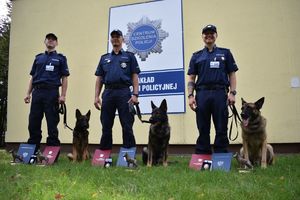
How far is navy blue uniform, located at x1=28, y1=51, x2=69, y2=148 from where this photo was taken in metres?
6.13

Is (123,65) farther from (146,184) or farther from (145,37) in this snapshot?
(145,37)

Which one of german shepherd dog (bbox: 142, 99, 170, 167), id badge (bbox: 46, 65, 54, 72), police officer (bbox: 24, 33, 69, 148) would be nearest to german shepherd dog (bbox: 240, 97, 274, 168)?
german shepherd dog (bbox: 142, 99, 170, 167)

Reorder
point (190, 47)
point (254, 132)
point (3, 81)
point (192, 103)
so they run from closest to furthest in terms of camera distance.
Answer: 1. point (192, 103)
2. point (254, 132)
3. point (190, 47)
4. point (3, 81)

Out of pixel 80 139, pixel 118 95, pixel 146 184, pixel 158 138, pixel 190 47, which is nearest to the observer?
pixel 146 184

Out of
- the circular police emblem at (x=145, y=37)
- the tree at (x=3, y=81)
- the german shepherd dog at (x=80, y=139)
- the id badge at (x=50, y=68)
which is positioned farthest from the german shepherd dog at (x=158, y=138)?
the tree at (x=3, y=81)

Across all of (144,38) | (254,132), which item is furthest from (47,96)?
(144,38)

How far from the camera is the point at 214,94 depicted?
16.7 feet

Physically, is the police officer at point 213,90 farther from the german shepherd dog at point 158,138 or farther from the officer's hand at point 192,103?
the german shepherd dog at point 158,138

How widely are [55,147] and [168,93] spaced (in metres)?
3.34

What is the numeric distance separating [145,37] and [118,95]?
3.86 m

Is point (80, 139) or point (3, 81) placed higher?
point (3, 81)

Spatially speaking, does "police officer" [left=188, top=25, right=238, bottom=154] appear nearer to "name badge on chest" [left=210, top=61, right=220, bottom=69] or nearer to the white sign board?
"name badge on chest" [left=210, top=61, right=220, bottom=69]

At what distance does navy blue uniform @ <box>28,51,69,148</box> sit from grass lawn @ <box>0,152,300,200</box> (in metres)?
1.37

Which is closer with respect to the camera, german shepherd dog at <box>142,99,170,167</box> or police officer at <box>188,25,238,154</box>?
police officer at <box>188,25,238,154</box>
